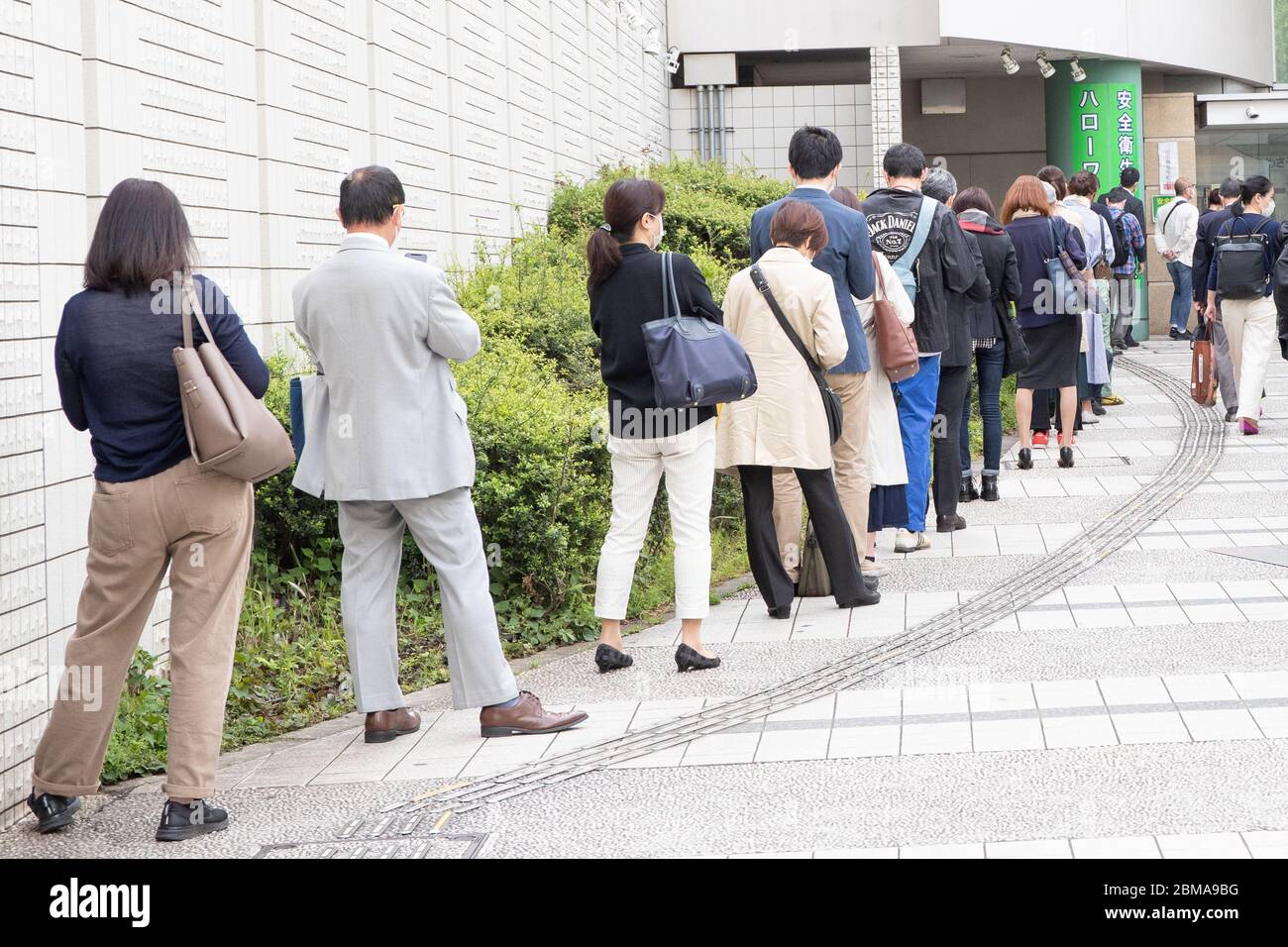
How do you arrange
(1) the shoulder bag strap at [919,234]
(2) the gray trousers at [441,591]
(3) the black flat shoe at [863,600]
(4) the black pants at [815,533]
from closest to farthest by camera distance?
(2) the gray trousers at [441,591], (4) the black pants at [815,533], (3) the black flat shoe at [863,600], (1) the shoulder bag strap at [919,234]

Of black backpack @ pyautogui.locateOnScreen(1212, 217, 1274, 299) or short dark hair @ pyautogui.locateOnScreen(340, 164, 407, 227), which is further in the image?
black backpack @ pyautogui.locateOnScreen(1212, 217, 1274, 299)

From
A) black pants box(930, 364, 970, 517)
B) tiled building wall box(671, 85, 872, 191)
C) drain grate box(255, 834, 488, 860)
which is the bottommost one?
drain grate box(255, 834, 488, 860)

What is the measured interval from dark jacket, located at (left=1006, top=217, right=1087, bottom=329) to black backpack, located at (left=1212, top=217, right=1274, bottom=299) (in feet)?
6.54

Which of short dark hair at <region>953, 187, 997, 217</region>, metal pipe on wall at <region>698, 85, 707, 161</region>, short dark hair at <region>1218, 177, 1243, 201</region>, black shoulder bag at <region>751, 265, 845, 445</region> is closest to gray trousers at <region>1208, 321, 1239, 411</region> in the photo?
short dark hair at <region>1218, 177, 1243, 201</region>

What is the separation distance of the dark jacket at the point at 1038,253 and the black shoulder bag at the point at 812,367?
427cm

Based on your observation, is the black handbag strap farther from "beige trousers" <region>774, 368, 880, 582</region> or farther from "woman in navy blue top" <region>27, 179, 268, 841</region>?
"woman in navy blue top" <region>27, 179, 268, 841</region>

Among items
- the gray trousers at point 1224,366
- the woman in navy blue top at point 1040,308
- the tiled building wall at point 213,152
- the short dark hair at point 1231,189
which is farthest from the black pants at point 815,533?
the short dark hair at point 1231,189

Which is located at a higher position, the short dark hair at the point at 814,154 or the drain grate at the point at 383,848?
the short dark hair at the point at 814,154

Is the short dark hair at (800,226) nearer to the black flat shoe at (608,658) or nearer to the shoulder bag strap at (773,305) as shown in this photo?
the shoulder bag strap at (773,305)

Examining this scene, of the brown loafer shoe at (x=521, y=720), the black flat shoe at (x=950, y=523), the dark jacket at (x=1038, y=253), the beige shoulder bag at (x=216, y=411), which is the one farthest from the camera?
the dark jacket at (x=1038, y=253)

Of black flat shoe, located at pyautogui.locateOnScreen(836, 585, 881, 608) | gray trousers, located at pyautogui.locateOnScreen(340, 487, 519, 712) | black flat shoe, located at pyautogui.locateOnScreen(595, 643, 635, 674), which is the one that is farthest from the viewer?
black flat shoe, located at pyautogui.locateOnScreen(836, 585, 881, 608)

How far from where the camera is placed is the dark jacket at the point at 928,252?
8.81m

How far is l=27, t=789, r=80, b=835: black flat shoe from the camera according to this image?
499 centimetres

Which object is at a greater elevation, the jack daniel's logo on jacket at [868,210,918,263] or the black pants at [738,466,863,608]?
the jack daniel's logo on jacket at [868,210,918,263]
